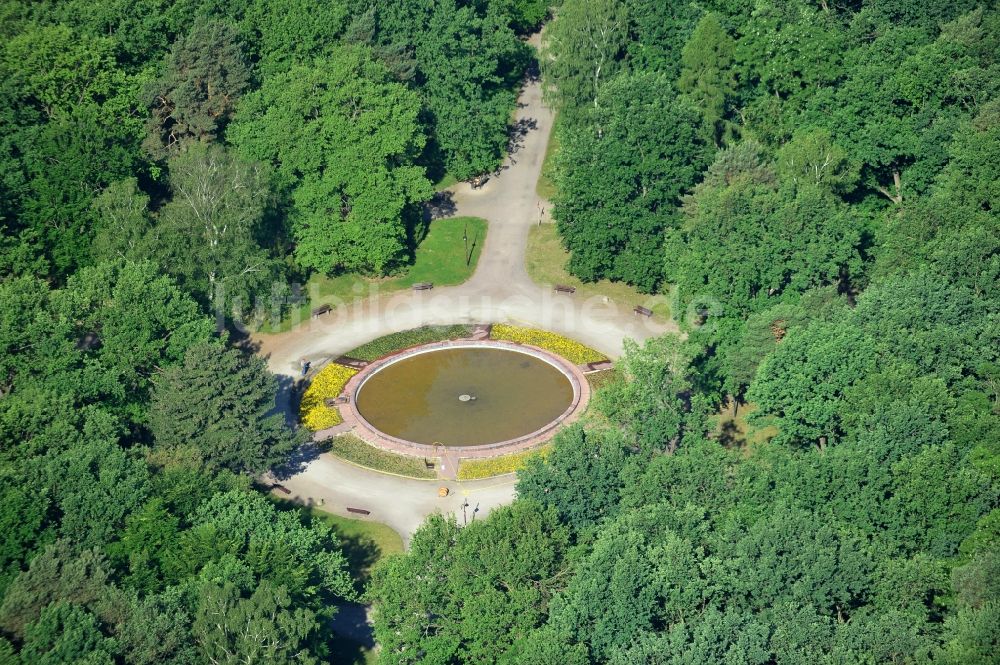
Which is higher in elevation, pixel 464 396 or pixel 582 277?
pixel 582 277

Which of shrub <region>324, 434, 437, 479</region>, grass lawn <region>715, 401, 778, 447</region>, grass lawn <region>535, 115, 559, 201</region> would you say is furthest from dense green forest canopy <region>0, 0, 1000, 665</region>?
shrub <region>324, 434, 437, 479</region>

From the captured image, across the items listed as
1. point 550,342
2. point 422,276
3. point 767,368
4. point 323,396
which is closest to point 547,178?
point 422,276

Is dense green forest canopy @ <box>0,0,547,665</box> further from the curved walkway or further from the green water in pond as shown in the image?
the green water in pond

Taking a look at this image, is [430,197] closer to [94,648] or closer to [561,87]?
[561,87]

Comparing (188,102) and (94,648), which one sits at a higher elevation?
(188,102)

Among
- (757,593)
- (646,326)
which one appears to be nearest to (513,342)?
(646,326)

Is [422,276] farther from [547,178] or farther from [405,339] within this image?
[547,178]
